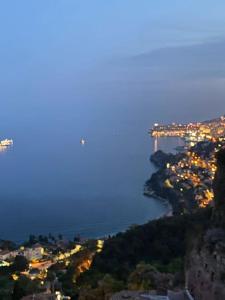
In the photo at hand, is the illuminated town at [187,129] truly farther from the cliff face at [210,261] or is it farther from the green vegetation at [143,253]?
the cliff face at [210,261]

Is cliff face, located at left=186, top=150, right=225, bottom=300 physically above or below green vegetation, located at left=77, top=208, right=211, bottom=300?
above

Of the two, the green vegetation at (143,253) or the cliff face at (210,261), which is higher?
the cliff face at (210,261)

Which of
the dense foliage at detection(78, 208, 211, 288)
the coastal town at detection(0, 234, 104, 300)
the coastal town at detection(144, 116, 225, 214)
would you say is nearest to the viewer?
the coastal town at detection(0, 234, 104, 300)

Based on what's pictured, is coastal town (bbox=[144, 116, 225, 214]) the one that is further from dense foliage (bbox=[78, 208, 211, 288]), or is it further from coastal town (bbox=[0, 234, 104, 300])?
dense foliage (bbox=[78, 208, 211, 288])

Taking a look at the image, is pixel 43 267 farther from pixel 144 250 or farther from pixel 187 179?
pixel 187 179

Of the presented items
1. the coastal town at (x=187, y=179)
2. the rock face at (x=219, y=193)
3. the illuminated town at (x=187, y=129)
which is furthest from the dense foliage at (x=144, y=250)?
the illuminated town at (x=187, y=129)

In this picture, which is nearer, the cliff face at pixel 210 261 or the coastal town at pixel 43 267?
the cliff face at pixel 210 261

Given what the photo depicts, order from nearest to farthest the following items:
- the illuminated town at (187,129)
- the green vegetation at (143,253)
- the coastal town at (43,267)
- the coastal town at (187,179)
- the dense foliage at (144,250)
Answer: the green vegetation at (143,253) < the coastal town at (43,267) < the dense foliage at (144,250) < the coastal town at (187,179) < the illuminated town at (187,129)

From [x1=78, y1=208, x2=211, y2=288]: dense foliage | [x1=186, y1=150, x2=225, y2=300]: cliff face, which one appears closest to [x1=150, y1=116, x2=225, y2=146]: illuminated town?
[x1=78, y1=208, x2=211, y2=288]: dense foliage

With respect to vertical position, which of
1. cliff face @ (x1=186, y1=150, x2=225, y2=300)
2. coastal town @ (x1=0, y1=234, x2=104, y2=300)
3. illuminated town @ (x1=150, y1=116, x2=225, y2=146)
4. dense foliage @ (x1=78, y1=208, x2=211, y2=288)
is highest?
illuminated town @ (x1=150, y1=116, x2=225, y2=146)

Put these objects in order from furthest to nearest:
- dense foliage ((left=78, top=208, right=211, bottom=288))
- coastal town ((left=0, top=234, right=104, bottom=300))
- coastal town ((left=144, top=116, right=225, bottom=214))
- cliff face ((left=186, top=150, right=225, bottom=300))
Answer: coastal town ((left=144, top=116, right=225, bottom=214))
dense foliage ((left=78, top=208, right=211, bottom=288))
coastal town ((left=0, top=234, right=104, bottom=300))
cliff face ((left=186, top=150, right=225, bottom=300))
